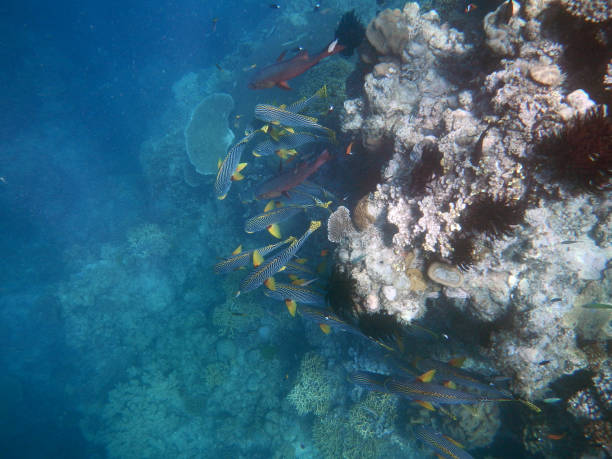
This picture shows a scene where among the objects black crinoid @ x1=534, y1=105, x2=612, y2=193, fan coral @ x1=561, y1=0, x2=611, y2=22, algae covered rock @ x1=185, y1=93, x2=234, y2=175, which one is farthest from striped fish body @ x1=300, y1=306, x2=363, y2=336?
algae covered rock @ x1=185, y1=93, x2=234, y2=175

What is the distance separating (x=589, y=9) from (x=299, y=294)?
449 centimetres

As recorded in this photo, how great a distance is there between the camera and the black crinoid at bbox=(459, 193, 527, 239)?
2.61 meters

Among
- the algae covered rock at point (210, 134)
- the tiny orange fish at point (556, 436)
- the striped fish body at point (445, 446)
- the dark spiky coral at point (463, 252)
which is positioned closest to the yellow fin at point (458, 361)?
the dark spiky coral at point (463, 252)

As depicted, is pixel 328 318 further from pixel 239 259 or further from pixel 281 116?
pixel 281 116

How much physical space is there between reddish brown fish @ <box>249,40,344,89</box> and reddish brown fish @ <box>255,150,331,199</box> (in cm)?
154

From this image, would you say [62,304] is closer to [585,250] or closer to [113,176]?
[113,176]

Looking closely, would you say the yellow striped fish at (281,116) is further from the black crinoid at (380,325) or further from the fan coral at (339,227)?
the black crinoid at (380,325)

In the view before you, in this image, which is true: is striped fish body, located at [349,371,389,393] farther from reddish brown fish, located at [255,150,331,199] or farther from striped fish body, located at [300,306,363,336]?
reddish brown fish, located at [255,150,331,199]

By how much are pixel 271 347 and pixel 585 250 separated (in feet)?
24.6

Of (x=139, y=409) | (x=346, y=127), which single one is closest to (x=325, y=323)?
(x=346, y=127)

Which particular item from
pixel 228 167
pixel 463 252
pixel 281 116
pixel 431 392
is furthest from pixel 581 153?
pixel 228 167

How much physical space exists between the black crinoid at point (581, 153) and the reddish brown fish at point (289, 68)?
3.52 m

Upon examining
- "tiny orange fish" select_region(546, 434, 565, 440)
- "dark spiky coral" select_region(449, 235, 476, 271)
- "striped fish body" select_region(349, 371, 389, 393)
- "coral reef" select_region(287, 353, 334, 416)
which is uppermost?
"dark spiky coral" select_region(449, 235, 476, 271)

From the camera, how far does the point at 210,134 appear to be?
32.1 feet
